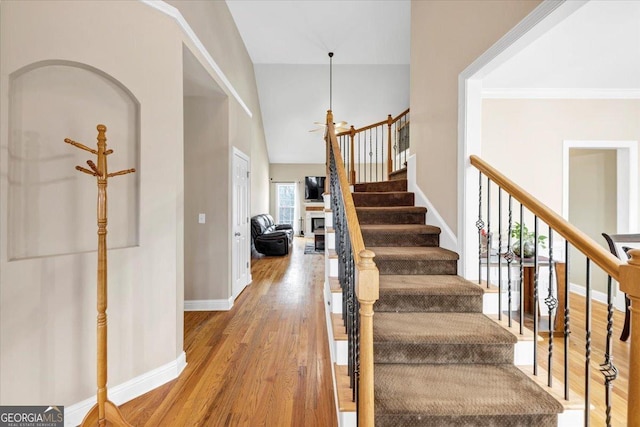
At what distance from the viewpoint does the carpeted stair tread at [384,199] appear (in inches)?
134

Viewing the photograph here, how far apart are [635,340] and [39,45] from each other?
325 cm

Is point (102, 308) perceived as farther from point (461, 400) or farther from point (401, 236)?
point (401, 236)

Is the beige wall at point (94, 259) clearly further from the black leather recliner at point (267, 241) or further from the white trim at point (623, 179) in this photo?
the black leather recliner at point (267, 241)

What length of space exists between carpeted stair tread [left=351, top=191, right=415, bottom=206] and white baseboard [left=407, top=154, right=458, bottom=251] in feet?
0.36

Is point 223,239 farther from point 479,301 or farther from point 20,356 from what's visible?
point 479,301

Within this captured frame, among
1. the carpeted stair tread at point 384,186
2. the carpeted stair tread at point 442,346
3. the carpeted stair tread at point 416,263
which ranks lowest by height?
the carpeted stair tread at point 442,346

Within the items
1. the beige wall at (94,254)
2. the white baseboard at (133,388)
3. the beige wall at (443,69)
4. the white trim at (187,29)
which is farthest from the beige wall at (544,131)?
the white baseboard at (133,388)

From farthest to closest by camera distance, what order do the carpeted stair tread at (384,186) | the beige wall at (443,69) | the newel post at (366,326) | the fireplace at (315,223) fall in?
the fireplace at (315,223)
the carpeted stair tread at (384,186)
the beige wall at (443,69)
the newel post at (366,326)

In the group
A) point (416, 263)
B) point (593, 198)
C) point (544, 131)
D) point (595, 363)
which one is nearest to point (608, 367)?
point (416, 263)

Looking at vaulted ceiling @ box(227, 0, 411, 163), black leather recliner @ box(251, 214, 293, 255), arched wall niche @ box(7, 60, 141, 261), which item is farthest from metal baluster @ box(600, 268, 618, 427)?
black leather recliner @ box(251, 214, 293, 255)

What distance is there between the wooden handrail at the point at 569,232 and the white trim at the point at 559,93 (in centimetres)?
185

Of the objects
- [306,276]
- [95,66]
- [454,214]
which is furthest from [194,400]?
[306,276]

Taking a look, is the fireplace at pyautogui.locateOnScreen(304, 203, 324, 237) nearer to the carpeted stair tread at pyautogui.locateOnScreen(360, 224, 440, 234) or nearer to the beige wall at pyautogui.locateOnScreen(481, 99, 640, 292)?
the beige wall at pyautogui.locateOnScreen(481, 99, 640, 292)

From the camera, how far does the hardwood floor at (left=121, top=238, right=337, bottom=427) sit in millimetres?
1836
